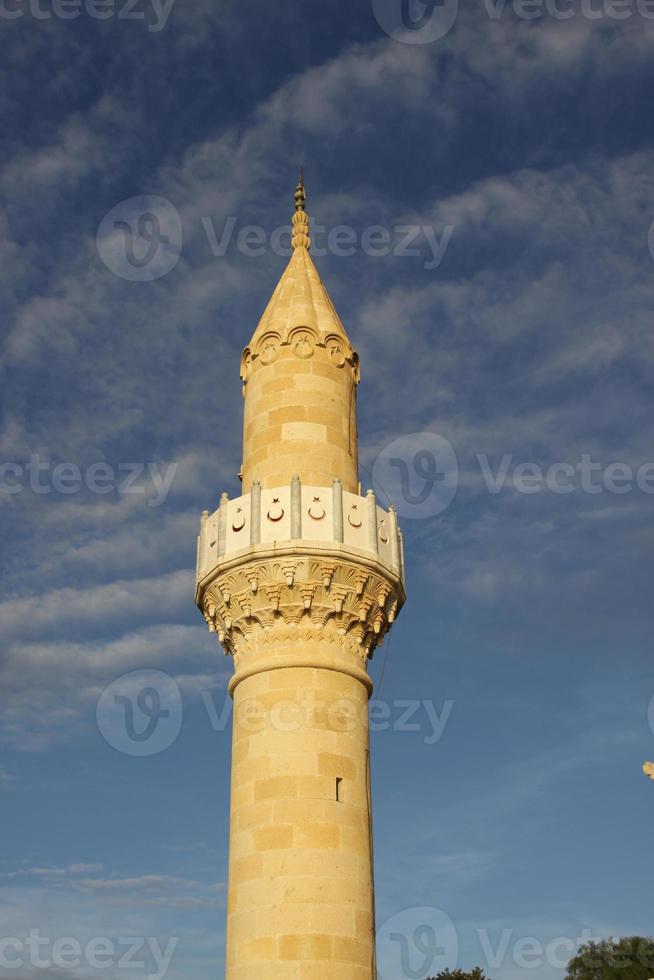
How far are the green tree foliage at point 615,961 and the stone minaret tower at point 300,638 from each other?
4915cm

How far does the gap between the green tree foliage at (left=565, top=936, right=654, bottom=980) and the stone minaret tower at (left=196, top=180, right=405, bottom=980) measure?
49.1 m

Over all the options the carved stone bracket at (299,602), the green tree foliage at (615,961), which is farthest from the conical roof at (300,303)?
the green tree foliage at (615,961)

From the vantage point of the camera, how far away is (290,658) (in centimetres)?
1702

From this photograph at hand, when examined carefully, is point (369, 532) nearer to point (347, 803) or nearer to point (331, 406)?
point (331, 406)

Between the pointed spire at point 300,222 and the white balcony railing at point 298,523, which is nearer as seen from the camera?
the white balcony railing at point 298,523

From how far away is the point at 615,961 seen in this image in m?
61.4

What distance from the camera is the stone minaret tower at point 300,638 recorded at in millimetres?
15234

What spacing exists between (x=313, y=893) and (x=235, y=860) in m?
1.47

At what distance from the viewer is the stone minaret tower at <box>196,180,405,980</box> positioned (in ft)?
50.0

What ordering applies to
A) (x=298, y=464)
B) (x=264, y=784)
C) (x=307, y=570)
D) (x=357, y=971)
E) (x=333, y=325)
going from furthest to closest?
(x=333, y=325) → (x=298, y=464) → (x=307, y=570) → (x=264, y=784) → (x=357, y=971)

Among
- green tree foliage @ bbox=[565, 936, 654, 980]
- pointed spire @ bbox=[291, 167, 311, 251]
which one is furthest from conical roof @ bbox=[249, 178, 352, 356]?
green tree foliage @ bbox=[565, 936, 654, 980]

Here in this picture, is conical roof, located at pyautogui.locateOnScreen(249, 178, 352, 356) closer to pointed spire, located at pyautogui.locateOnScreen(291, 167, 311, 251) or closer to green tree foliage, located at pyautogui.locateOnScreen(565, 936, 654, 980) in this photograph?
pointed spire, located at pyautogui.locateOnScreen(291, 167, 311, 251)

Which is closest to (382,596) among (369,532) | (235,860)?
(369,532)

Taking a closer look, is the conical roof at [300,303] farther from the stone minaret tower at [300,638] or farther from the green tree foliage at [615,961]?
the green tree foliage at [615,961]
